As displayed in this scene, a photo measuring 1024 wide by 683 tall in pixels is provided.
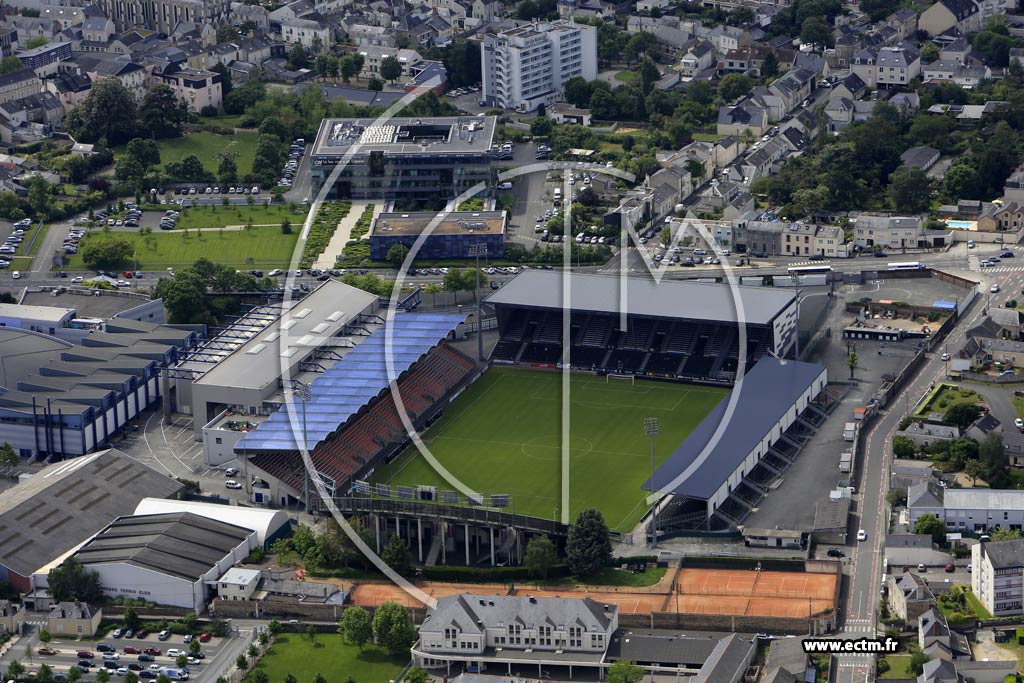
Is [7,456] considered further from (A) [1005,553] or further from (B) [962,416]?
Answer: (A) [1005,553]

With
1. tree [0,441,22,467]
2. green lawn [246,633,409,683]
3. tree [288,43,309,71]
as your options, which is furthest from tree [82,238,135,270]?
green lawn [246,633,409,683]

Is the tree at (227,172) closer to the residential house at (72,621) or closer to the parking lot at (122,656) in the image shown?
the residential house at (72,621)

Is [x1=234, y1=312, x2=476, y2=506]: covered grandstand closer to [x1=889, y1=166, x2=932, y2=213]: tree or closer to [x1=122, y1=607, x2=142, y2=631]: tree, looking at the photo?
[x1=122, y1=607, x2=142, y2=631]: tree

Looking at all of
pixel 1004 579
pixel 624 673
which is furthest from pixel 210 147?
pixel 1004 579

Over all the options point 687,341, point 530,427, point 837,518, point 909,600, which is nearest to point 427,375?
point 530,427

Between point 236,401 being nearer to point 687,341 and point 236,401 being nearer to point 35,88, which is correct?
point 687,341
